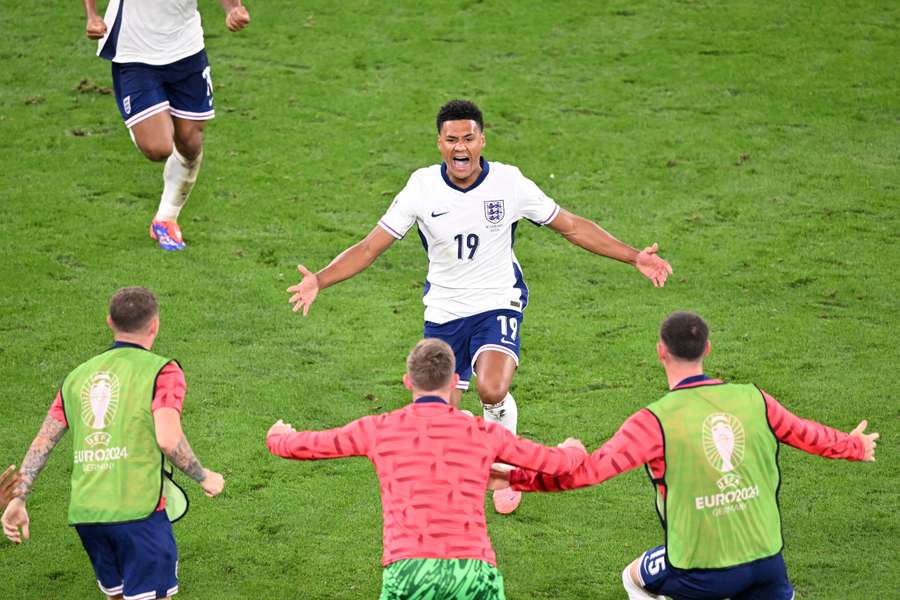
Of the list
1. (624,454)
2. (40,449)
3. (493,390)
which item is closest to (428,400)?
(624,454)

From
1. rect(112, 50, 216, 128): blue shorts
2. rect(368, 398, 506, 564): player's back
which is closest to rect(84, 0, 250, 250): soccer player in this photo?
rect(112, 50, 216, 128): blue shorts

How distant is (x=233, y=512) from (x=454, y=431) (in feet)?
10.9

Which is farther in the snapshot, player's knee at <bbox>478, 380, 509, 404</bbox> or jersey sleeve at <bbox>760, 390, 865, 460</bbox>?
player's knee at <bbox>478, 380, 509, 404</bbox>

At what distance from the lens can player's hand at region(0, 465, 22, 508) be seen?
20.2 feet

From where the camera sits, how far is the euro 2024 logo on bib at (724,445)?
555 cm

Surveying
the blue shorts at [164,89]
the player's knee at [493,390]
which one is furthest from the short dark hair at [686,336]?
the blue shorts at [164,89]

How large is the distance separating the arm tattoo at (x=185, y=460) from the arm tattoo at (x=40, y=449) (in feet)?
1.95

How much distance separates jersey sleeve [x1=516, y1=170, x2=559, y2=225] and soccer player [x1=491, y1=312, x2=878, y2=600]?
108 inches

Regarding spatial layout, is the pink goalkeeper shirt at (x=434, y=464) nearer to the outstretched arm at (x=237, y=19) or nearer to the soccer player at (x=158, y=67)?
the outstretched arm at (x=237, y=19)

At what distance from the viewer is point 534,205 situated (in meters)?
8.29

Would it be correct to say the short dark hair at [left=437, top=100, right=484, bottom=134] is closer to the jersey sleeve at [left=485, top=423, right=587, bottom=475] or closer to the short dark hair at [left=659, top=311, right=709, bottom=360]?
the short dark hair at [left=659, top=311, right=709, bottom=360]

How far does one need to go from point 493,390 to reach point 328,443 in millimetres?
2588

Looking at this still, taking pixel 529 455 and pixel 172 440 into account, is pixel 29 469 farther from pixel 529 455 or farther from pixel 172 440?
pixel 529 455

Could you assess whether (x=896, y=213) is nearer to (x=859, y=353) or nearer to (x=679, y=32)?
(x=859, y=353)
